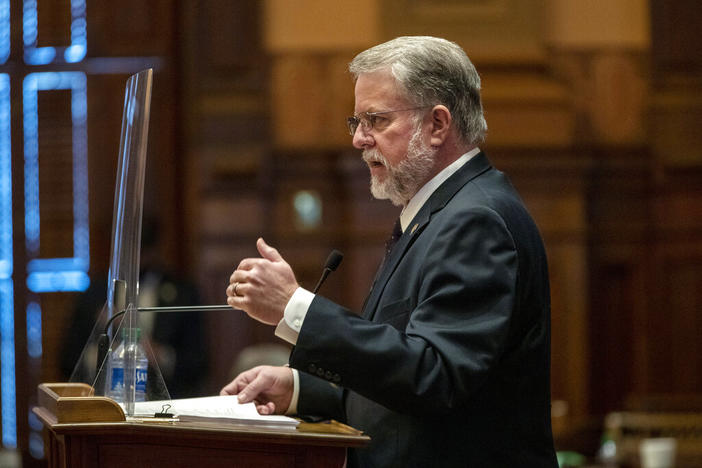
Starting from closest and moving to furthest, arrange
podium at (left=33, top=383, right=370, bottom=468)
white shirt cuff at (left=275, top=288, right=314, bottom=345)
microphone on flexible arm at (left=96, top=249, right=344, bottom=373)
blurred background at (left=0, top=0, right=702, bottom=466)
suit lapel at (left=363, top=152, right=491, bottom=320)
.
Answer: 1. podium at (left=33, top=383, right=370, bottom=468)
2. white shirt cuff at (left=275, top=288, right=314, bottom=345)
3. microphone on flexible arm at (left=96, top=249, right=344, bottom=373)
4. suit lapel at (left=363, top=152, right=491, bottom=320)
5. blurred background at (left=0, top=0, right=702, bottom=466)

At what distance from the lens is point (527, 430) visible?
6.64 feet

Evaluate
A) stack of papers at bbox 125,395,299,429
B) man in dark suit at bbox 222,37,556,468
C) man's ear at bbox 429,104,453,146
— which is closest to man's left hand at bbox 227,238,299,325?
man in dark suit at bbox 222,37,556,468

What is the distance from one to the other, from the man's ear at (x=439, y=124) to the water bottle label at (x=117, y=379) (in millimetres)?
805

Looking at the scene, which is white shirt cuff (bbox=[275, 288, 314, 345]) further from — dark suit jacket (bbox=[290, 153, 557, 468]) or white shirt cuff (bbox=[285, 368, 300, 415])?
white shirt cuff (bbox=[285, 368, 300, 415])

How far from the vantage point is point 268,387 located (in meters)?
2.27

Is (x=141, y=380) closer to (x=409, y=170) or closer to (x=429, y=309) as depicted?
(x=429, y=309)

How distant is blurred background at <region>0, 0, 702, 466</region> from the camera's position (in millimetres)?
5098

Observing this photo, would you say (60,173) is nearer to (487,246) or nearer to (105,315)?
(105,315)

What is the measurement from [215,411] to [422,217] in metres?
0.59

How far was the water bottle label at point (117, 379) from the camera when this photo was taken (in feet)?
6.57

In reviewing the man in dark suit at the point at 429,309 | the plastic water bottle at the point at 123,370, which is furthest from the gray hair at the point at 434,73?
the plastic water bottle at the point at 123,370

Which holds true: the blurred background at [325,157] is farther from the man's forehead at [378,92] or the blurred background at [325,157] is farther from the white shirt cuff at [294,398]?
the man's forehead at [378,92]

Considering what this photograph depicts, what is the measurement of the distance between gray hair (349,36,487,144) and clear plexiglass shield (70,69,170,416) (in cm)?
50

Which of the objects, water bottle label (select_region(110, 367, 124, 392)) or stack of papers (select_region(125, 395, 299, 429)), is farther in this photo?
water bottle label (select_region(110, 367, 124, 392))
